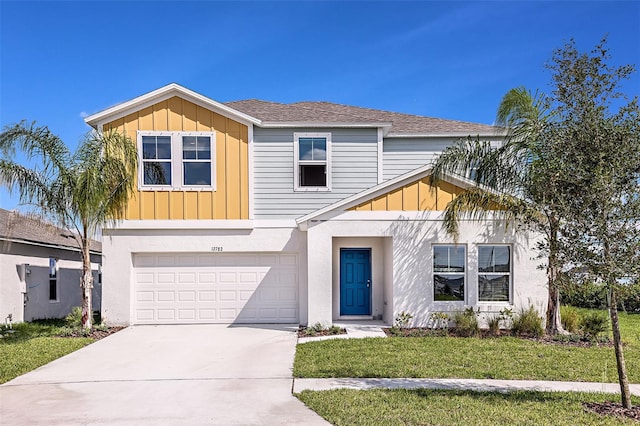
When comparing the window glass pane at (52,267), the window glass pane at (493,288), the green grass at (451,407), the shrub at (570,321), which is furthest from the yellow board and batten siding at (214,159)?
the shrub at (570,321)

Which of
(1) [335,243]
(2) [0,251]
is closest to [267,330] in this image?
(1) [335,243]

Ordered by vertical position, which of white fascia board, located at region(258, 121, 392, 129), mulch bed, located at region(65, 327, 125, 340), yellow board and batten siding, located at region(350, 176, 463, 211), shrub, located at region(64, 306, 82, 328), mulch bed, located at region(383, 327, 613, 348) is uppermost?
white fascia board, located at region(258, 121, 392, 129)

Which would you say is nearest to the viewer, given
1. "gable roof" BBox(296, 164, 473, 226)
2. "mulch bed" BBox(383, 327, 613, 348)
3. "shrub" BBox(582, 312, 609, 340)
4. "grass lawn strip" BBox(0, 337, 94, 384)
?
"grass lawn strip" BBox(0, 337, 94, 384)

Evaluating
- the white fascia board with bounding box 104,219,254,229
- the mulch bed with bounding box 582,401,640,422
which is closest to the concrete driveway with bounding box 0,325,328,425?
the white fascia board with bounding box 104,219,254,229

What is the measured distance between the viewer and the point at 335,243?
14078mm

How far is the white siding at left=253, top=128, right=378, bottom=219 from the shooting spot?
1420cm

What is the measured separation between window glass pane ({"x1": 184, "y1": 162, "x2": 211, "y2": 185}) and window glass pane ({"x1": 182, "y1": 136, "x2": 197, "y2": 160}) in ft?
0.75

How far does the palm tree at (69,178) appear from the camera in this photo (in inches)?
469

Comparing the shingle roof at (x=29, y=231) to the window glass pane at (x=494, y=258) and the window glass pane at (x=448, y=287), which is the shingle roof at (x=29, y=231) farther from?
the window glass pane at (x=494, y=258)

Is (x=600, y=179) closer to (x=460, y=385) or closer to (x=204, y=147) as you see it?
(x=460, y=385)

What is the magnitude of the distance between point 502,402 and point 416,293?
6.08 m

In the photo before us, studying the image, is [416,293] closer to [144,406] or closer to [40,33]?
[144,406]

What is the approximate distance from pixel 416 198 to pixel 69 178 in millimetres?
9396

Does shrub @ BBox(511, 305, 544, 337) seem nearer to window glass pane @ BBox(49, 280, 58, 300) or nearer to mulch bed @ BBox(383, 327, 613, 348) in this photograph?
mulch bed @ BBox(383, 327, 613, 348)
